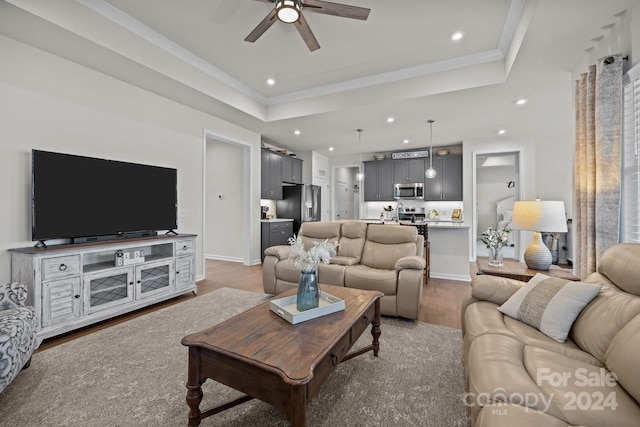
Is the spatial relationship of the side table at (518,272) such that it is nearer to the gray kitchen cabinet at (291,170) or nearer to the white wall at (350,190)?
the gray kitchen cabinet at (291,170)

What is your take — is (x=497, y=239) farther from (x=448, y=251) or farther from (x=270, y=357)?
(x=270, y=357)

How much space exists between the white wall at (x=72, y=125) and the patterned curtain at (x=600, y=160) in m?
4.80

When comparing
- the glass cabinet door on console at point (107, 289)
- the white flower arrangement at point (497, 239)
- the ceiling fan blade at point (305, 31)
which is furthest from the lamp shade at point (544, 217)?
the glass cabinet door on console at point (107, 289)

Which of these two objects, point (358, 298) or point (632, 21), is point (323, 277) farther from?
point (632, 21)

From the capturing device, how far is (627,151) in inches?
87.5

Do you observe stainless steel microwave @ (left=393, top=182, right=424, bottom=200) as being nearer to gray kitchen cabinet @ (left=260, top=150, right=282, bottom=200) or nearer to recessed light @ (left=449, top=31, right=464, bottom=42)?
gray kitchen cabinet @ (left=260, top=150, right=282, bottom=200)

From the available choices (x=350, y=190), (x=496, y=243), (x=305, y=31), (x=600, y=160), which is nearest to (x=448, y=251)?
(x=496, y=243)

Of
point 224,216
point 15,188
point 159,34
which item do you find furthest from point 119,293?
point 224,216

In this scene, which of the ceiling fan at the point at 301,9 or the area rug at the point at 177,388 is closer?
the area rug at the point at 177,388

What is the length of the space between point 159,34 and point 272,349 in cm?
349

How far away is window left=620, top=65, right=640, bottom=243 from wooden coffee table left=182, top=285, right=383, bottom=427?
2339mm

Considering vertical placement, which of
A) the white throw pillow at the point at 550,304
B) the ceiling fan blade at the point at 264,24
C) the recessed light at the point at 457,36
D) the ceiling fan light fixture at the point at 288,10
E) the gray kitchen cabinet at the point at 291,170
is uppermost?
the recessed light at the point at 457,36

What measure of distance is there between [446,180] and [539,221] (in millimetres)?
4524

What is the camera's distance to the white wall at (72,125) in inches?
101
